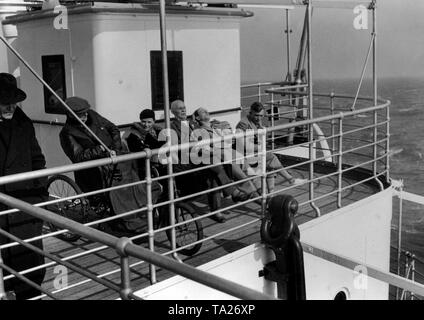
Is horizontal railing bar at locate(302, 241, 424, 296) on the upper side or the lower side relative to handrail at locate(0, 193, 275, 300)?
lower

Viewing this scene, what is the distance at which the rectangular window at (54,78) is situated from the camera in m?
8.27

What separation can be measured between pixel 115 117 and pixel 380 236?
4.10m

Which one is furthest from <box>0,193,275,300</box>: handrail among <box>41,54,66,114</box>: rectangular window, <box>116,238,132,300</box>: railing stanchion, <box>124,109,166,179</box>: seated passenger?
<box>41,54,66,114</box>: rectangular window

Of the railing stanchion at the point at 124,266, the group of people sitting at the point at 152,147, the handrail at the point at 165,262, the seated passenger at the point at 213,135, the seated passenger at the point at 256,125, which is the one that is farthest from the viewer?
the seated passenger at the point at 256,125

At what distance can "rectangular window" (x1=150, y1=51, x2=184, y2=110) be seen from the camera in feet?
27.3

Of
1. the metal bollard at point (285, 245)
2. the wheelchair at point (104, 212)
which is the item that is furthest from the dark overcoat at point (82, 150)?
the metal bollard at point (285, 245)

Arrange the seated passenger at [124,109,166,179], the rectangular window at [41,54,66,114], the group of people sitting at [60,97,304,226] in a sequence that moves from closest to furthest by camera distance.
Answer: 1. the group of people sitting at [60,97,304,226]
2. the seated passenger at [124,109,166,179]
3. the rectangular window at [41,54,66,114]

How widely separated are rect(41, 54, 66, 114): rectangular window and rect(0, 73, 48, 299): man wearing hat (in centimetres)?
383

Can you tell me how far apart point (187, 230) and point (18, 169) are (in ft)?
6.49

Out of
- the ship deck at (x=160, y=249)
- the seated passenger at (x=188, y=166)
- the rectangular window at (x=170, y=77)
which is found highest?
the rectangular window at (x=170, y=77)

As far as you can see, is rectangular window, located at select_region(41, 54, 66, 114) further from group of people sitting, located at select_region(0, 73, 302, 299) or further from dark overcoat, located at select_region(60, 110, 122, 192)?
dark overcoat, located at select_region(60, 110, 122, 192)

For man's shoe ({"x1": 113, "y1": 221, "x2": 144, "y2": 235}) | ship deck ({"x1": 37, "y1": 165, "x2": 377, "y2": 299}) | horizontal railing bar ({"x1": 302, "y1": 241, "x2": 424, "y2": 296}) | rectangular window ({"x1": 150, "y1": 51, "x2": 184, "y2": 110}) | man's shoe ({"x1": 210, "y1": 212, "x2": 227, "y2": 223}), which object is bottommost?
horizontal railing bar ({"x1": 302, "y1": 241, "x2": 424, "y2": 296})

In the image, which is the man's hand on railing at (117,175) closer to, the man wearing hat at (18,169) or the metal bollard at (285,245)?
the man wearing hat at (18,169)

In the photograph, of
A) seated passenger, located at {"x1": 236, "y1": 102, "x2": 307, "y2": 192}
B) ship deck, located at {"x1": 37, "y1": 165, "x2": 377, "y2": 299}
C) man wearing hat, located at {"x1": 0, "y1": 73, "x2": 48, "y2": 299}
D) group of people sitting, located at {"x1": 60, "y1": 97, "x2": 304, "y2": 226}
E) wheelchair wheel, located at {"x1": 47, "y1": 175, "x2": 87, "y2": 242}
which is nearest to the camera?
man wearing hat, located at {"x1": 0, "y1": 73, "x2": 48, "y2": 299}
